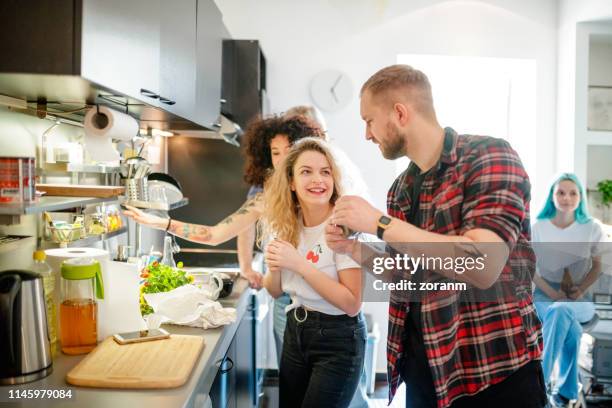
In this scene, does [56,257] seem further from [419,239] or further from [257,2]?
[257,2]

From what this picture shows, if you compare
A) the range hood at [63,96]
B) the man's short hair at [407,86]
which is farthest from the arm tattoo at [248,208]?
the man's short hair at [407,86]

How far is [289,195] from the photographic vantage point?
6.22 feet

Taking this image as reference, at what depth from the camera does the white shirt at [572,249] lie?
3256mm

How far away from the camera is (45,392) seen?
1159mm

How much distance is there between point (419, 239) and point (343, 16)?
2781 mm

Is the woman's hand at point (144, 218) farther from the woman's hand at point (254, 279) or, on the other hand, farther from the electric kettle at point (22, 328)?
the electric kettle at point (22, 328)

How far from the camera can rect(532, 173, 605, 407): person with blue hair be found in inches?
121

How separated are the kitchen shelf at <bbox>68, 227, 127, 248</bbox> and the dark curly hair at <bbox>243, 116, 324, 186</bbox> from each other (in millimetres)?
602

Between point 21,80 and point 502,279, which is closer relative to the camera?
point 21,80

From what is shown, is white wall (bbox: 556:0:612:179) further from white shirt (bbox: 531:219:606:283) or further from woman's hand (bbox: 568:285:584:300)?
woman's hand (bbox: 568:285:584:300)

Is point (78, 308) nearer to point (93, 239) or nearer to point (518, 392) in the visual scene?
point (93, 239)

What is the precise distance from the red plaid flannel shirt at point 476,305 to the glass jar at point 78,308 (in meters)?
0.86

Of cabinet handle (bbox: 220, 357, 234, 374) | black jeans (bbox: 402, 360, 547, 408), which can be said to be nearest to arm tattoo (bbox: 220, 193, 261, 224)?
cabinet handle (bbox: 220, 357, 234, 374)

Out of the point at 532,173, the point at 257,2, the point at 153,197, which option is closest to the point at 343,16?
the point at 257,2
